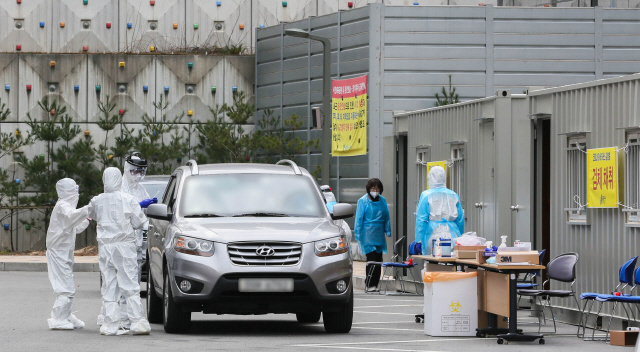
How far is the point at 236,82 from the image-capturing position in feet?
102

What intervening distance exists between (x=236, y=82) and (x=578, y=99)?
1840 centimetres

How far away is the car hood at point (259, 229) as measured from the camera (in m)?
11.1

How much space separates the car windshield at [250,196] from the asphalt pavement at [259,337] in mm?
1293

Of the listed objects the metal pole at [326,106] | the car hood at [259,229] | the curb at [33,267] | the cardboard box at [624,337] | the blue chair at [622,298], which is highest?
the metal pole at [326,106]

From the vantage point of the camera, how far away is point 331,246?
11.4 meters

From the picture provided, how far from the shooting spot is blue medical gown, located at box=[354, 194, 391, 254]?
18.4 m

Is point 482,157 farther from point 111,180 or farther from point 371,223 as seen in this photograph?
point 111,180

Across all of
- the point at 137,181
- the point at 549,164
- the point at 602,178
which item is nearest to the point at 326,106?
the point at 549,164

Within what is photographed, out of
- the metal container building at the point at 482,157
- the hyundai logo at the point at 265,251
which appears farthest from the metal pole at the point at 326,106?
the hyundai logo at the point at 265,251

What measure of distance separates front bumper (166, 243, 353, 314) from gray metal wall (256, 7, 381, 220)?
49.0 ft

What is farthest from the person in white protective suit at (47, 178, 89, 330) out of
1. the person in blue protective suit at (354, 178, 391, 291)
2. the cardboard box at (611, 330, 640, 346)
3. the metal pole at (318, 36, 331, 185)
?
the metal pole at (318, 36, 331, 185)

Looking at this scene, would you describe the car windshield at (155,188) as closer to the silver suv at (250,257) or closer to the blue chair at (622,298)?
the silver suv at (250,257)

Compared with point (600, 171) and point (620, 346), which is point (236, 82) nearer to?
point (600, 171)

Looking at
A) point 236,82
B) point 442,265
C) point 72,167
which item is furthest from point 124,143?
point 442,265
